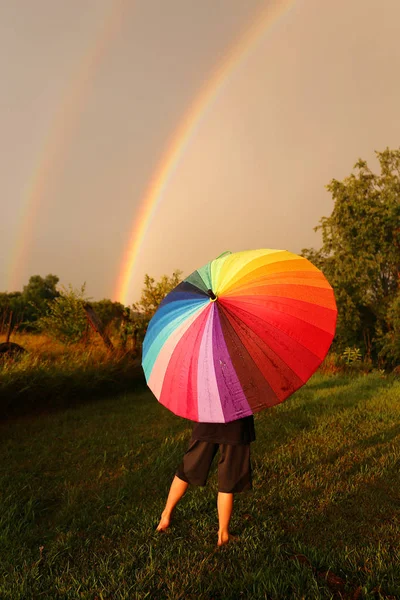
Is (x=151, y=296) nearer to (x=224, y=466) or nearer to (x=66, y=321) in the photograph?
(x=66, y=321)

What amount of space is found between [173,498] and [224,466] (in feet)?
1.99

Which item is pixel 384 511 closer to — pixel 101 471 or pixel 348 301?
pixel 101 471

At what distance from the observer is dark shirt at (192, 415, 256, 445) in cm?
284

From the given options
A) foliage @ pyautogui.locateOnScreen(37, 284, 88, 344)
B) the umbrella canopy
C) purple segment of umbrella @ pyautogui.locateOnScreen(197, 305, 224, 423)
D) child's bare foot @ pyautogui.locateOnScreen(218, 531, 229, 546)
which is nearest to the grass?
foliage @ pyautogui.locateOnScreen(37, 284, 88, 344)

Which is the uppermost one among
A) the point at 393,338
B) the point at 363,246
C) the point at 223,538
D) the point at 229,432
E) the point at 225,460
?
the point at 363,246

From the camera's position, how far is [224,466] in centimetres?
287

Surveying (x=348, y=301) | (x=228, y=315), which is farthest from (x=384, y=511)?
(x=348, y=301)

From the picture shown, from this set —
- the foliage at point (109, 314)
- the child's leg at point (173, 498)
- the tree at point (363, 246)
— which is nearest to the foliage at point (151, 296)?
the foliage at point (109, 314)

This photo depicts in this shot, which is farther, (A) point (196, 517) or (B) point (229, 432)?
(A) point (196, 517)

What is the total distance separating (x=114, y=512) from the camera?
360cm

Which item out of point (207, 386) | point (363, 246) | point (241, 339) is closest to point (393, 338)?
point (363, 246)

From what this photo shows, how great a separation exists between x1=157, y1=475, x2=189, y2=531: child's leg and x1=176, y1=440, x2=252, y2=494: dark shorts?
0.09 meters

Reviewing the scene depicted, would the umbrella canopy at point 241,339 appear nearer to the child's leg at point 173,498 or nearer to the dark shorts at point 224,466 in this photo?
the dark shorts at point 224,466

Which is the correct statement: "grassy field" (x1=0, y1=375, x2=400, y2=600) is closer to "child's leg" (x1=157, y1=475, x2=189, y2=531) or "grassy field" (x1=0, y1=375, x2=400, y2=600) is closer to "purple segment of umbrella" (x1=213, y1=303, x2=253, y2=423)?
"child's leg" (x1=157, y1=475, x2=189, y2=531)
